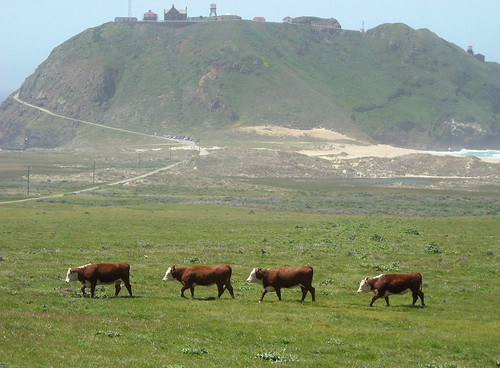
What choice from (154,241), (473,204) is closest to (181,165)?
(473,204)

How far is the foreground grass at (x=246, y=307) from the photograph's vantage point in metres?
19.2

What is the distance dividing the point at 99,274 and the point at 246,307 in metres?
6.73

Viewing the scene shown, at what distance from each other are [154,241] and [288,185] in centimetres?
8538

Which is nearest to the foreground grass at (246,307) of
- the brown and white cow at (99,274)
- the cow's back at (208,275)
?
the brown and white cow at (99,274)

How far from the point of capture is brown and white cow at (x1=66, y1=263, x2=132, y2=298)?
89.7 feet

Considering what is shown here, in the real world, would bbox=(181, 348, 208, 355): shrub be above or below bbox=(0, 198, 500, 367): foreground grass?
above

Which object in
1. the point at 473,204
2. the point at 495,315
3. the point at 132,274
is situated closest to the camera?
the point at 495,315

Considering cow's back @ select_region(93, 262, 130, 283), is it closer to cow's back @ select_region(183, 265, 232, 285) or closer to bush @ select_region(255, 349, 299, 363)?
cow's back @ select_region(183, 265, 232, 285)

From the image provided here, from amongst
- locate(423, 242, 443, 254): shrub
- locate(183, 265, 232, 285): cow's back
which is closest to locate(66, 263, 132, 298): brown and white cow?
locate(183, 265, 232, 285): cow's back

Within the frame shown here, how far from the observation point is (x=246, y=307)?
2619 cm

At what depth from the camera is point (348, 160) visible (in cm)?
17762

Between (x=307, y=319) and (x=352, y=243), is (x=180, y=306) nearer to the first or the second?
(x=307, y=319)

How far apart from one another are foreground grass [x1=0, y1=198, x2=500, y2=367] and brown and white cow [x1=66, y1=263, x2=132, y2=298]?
750 millimetres

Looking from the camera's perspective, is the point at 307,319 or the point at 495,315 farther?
the point at 495,315
